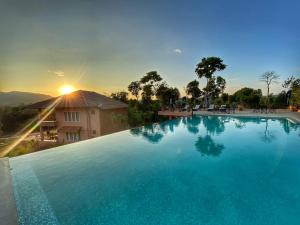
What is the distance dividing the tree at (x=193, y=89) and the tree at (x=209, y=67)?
1572 millimetres

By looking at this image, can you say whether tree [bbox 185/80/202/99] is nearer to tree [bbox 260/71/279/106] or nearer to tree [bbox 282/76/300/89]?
tree [bbox 260/71/279/106]

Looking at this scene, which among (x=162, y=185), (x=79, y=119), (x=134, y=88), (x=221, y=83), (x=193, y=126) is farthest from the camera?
(x=221, y=83)

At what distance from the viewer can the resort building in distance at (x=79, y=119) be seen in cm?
1479

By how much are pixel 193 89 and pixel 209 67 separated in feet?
13.2

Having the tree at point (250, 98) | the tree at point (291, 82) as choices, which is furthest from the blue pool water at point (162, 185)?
the tree at point (291, 82)

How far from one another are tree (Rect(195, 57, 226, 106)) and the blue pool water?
1709 centimetres

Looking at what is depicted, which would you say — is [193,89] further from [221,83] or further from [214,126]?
[214,126]

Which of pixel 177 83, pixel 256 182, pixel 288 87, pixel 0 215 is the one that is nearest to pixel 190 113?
pixel 177 83

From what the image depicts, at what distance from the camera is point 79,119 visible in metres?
15.2

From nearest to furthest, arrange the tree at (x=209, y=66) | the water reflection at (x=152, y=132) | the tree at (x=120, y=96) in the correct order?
1. the water reflection at (x=152, y=132)
2. the tree at (x=120, y=96)
3. the tree at (x=209, y=66)

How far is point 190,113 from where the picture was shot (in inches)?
826

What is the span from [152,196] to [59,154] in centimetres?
539

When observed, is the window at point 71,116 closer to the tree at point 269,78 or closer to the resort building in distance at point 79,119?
the resort building in distance at point 79,119

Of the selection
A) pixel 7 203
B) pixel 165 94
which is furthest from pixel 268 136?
pixel 165 94
